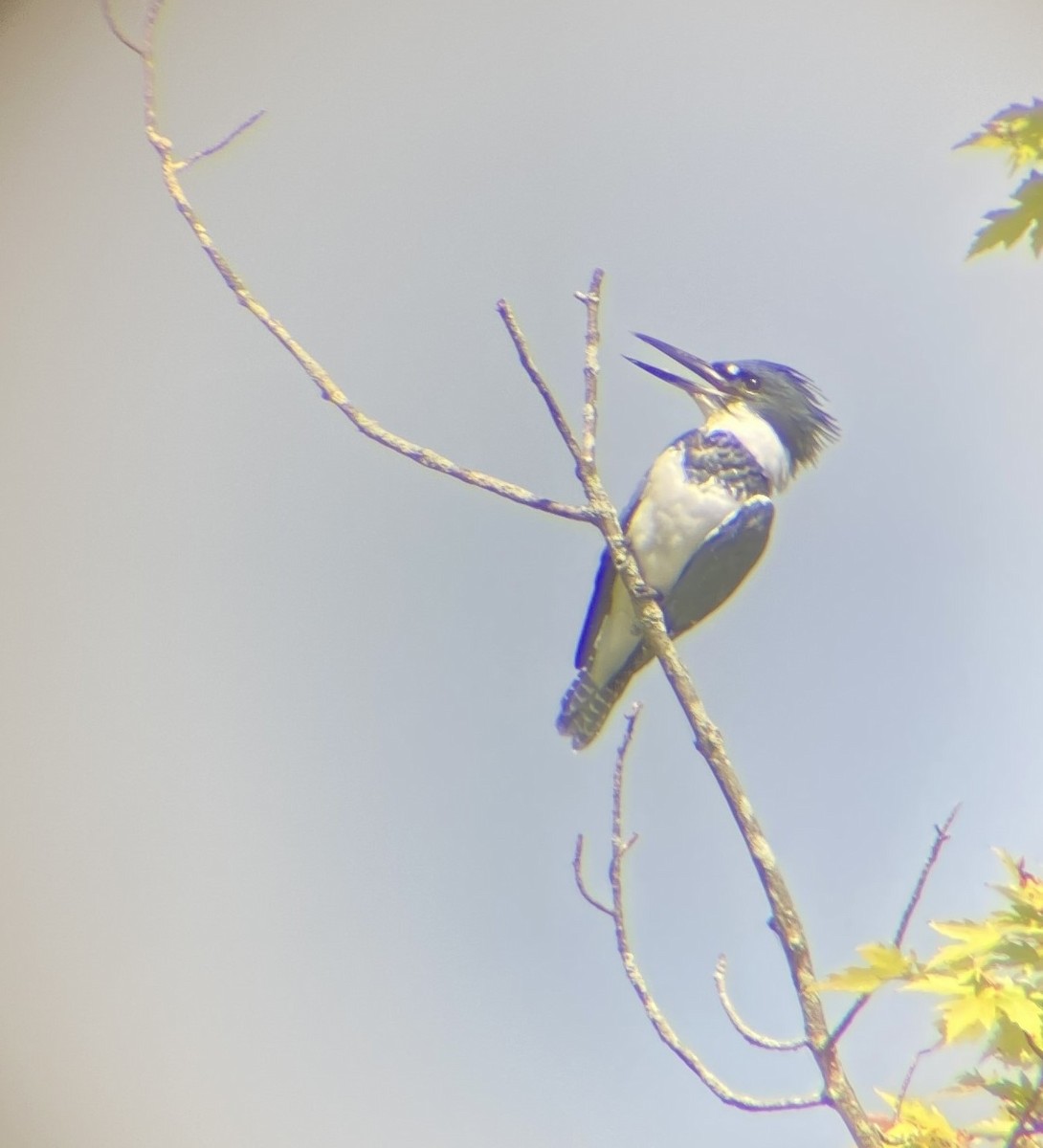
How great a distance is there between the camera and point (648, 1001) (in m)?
1.71

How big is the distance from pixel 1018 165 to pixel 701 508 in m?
1.55

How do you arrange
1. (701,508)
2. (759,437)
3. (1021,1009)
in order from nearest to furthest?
(1021,1009) < (701,508) < (759,437)

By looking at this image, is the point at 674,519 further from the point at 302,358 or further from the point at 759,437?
the point at 302,358

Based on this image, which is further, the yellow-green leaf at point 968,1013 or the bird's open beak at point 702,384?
the bird's open beak at point 702,384

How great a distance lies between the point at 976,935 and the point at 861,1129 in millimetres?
371

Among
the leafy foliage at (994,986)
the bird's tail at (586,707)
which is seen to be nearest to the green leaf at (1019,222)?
the leafy foliage at (994,986)

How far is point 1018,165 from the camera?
165cm

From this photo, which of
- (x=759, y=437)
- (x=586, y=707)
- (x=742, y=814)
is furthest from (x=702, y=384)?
(x=742, y=814)

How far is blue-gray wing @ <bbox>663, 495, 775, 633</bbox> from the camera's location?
3090mm

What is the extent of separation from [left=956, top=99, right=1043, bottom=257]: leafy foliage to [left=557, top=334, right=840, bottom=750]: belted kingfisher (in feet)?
4.81

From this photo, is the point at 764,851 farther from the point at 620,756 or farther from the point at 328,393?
the point at 328,393

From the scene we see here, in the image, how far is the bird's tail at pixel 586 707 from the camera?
3.31 metres

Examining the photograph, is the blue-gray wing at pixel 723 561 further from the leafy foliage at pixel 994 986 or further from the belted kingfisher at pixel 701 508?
the leafy foliage at pixel 994 986

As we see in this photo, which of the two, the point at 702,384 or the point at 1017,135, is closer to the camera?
the point at 1017,135
